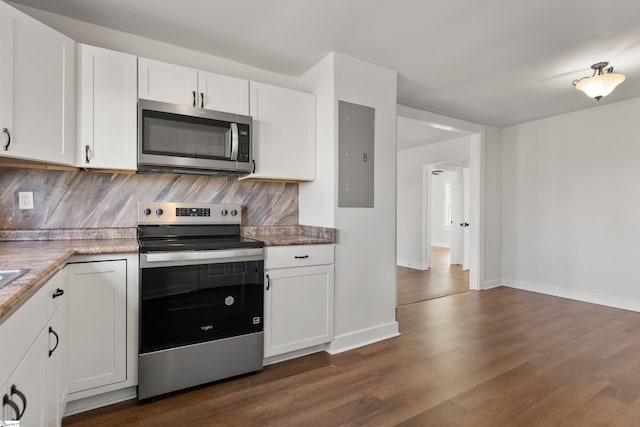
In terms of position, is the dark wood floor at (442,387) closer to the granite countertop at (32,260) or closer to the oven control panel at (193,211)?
the granite countertop at (32,260)

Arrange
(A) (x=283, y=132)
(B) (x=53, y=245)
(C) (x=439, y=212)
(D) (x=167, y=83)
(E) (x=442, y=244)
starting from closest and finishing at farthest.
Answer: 1. (B) (x=53, y=245)
2. (D) (x=167, y=83)
3. (A) (x=283, y=132)
4. (E) (x=442, y=244)
5. (C) (x=439, y=212)

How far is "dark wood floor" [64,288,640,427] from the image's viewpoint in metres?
1.85

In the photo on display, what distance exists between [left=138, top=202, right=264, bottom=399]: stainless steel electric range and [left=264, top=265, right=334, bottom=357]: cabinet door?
10cm

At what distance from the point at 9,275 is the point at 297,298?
5.52ft

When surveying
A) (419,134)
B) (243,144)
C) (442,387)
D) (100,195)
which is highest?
(419,134)

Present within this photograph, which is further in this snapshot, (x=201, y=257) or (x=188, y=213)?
(x=188, y=213)

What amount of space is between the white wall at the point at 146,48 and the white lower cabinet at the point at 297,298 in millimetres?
1645

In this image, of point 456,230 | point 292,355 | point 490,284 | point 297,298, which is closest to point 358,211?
point 297,298

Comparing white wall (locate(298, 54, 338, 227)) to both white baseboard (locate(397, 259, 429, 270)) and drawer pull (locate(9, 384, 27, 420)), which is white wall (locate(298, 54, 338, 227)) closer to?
drawer pull (locate(9, 384, 27, 420))

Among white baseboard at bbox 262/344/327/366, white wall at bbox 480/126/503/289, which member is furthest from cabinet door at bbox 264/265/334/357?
white wall at bbox 480/126/503/289

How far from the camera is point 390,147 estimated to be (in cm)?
309

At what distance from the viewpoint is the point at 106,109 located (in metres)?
2.14

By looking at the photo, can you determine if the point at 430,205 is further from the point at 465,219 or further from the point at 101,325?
the point at 101,325

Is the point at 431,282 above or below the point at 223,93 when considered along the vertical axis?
below
